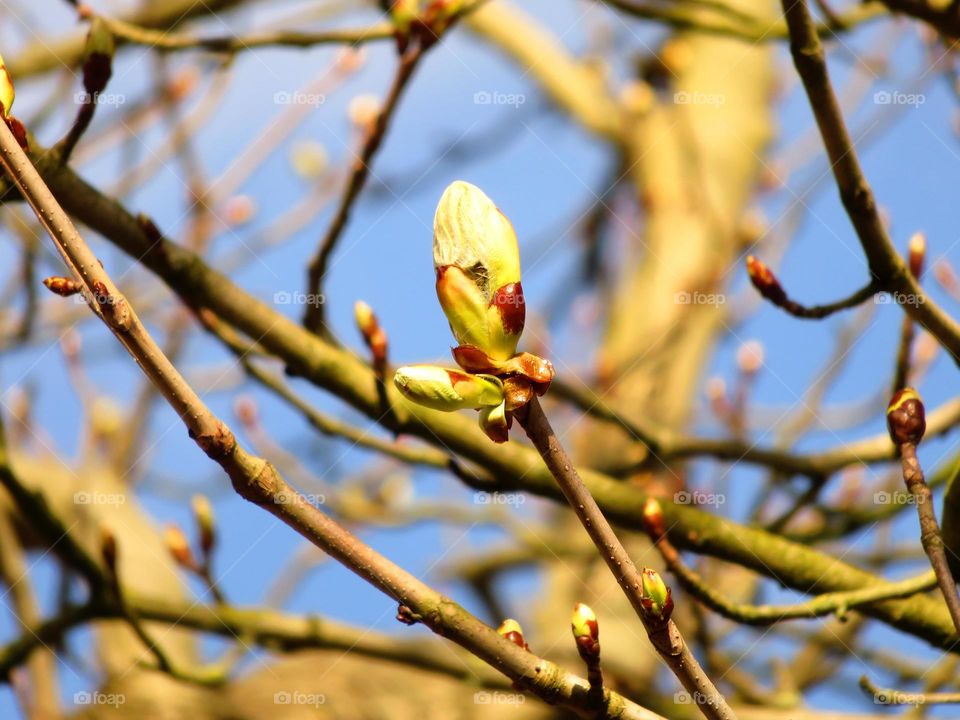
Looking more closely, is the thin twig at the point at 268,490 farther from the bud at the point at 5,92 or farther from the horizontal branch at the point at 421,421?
the horizontal branch at the point at 421,421

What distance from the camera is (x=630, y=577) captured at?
907 millimetres

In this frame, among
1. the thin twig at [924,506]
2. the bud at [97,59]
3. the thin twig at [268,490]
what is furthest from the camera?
the bud at [97,59]

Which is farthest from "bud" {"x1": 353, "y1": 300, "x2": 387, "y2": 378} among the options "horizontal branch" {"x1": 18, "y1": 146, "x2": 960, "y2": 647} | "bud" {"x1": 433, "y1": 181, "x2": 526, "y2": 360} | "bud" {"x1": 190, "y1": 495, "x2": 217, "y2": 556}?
"bud" {"x1": 433, "y1": 181, "x2": 526, "y2": 360}

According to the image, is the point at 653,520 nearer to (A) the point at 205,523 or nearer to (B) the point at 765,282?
(B) the point at 765,282

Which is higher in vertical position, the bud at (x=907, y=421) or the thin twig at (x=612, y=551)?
the bud at (x=907, y=421)

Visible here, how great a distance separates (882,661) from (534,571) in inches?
Answer: 60.5

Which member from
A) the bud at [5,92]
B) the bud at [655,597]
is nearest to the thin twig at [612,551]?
the bud at [655,597]

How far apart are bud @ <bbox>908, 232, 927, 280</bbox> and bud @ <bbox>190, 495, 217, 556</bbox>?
146 cm

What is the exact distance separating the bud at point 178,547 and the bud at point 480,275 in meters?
1.42

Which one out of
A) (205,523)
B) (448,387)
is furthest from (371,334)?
(448,387)

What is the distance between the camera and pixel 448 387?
2.79 feet

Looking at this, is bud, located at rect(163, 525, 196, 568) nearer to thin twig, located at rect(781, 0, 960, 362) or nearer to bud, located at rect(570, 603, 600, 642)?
bud, located at rect(570, 603, 600, 642)

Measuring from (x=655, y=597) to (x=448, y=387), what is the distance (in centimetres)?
30

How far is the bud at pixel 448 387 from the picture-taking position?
2.80 ft
